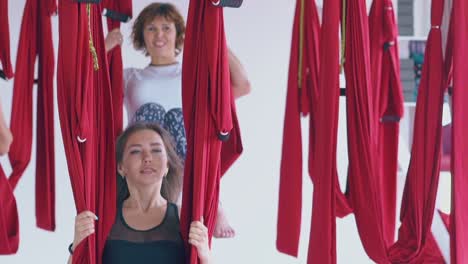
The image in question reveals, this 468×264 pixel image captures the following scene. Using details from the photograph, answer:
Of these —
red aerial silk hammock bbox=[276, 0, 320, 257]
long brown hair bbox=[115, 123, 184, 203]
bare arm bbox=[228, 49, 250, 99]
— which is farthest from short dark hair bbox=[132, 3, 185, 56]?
red aerial silk hammock bbox=[276, 0, 320, 257]

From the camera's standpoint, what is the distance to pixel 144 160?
9.03 ft

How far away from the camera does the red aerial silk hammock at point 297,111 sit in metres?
2.74

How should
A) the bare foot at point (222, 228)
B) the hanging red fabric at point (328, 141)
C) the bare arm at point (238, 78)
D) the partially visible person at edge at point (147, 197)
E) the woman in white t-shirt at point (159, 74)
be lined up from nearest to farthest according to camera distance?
the hanging red fabric at point (328, 141), the partially visible person at edge at point (147, 197), the woman in white t-shirt at point (159, 74), the bare arm at point (238, 78), the bare foot at point (222, 228)

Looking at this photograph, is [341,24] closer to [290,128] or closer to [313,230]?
[290,128]

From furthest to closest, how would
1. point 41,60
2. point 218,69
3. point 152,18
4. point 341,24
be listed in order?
point 152,18, point 41,60, point 341,24, point 218,69

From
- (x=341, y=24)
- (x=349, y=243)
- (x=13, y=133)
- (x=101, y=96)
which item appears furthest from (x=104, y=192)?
(x=349, y=243)

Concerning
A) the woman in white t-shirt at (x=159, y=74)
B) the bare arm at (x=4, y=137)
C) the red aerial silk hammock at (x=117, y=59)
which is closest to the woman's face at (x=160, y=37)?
the woman in white t-shirt at (x=159, y=74)

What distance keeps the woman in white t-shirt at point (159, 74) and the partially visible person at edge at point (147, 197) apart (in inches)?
4.3

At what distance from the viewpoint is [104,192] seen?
246 cm

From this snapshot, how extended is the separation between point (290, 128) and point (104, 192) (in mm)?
774

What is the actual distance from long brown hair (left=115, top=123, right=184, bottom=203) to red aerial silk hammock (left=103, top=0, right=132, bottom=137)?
46 millimetres

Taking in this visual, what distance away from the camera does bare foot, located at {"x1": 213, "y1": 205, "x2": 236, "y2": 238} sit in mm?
3189

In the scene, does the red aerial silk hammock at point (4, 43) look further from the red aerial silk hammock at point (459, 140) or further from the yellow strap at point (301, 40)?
the red aerial silk hammock at point (459, 140)

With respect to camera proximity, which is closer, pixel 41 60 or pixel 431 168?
pixel 431 168
